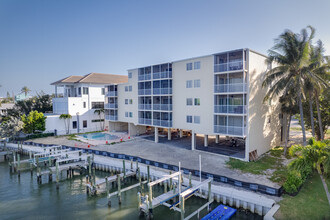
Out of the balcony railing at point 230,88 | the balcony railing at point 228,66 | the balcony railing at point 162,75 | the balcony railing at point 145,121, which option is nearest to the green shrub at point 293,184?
the balcony railing at point 230,88

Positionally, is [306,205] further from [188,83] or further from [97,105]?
[97,105]

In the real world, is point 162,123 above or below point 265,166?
above

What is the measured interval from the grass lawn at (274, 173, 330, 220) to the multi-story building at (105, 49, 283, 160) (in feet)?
26.0

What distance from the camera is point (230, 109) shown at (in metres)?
24.6

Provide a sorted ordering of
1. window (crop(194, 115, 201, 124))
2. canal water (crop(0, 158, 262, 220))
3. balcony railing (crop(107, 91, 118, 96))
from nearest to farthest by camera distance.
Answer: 1. canal water (crop(0, 158, 262, 220))
2. window (crop(194, 115, 201, 124))
3. balcony railing (crop(107, 91, 118, 96))

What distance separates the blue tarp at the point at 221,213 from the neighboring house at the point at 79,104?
3701 centimetres

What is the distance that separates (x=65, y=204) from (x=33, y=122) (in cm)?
2563

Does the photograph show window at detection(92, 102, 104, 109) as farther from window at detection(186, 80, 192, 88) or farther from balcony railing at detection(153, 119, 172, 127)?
window at detection(186, 80, 192, 88)

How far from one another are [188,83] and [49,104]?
41.6 meters

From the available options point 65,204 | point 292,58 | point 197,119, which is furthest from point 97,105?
point 292,58

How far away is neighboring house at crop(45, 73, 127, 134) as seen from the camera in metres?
43.2

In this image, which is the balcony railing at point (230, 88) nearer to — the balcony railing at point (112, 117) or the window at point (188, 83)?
the window at point (188, 83)

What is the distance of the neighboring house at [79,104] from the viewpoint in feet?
142

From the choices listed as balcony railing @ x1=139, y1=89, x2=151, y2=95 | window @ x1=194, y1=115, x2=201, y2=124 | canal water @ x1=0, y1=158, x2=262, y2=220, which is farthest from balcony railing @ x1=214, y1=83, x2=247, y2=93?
canal water @ x1=0, y1=158, x2=262, y2=220
